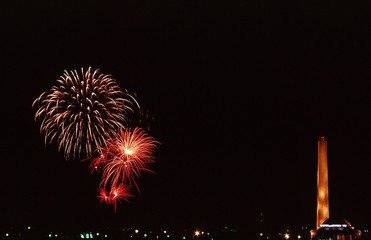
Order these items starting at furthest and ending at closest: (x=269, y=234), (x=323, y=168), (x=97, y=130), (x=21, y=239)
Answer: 1. (x=269, y=234)
2. (x=21, y=239)
3. (x=323, y=168)
4. (x=97, y=130)

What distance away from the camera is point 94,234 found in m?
180

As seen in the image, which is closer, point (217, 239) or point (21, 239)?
point (21, 239)

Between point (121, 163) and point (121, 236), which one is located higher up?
point (121, 236)

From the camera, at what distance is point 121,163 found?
190ft

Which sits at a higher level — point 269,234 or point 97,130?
point 269,234

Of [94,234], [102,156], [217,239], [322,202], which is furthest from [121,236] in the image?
[102,156]

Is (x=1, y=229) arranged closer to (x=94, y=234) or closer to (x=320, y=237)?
(x=94, y=234)

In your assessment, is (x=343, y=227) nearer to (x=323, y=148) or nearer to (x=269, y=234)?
(x=323, y=148)

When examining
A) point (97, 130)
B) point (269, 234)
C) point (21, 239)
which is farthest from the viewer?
point (269, 234)

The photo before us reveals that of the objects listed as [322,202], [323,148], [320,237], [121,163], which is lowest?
[121,163]

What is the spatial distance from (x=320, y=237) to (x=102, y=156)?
152 feet

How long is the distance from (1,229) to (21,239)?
2537 centimetres

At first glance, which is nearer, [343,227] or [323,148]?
[343,227]

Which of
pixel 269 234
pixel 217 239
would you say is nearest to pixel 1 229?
pixel 217 239
